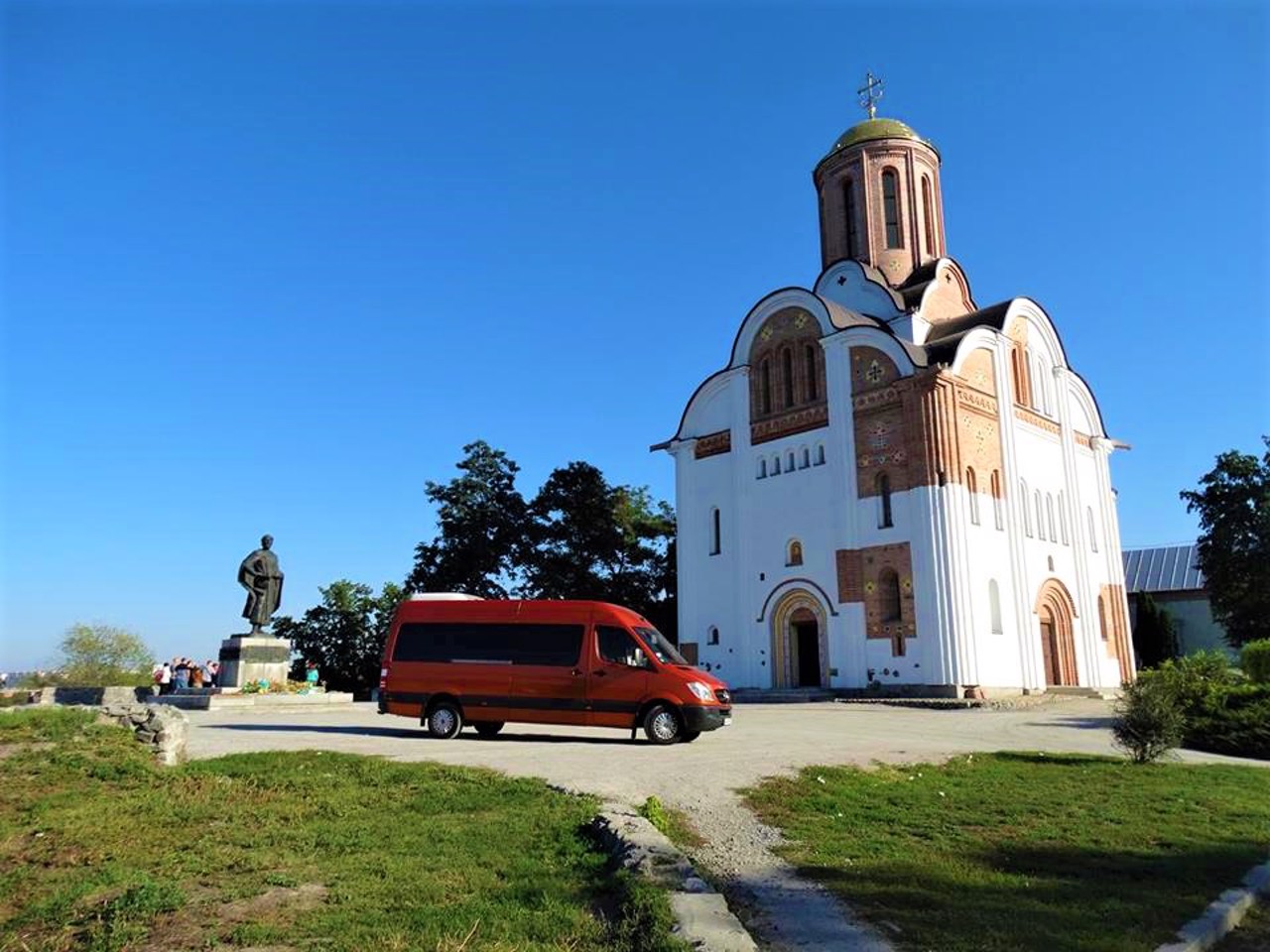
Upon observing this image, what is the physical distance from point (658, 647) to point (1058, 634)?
24.1 metres

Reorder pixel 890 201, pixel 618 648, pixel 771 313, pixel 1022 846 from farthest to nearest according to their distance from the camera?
pixel 890 201
pixel 771 313
pixel 618 648
pixel 1022 846

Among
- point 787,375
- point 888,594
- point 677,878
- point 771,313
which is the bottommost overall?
point 677,878

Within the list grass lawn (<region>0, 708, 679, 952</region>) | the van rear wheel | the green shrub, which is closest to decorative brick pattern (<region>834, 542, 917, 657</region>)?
the green shrub

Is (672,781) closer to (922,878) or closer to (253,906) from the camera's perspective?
(922,878)

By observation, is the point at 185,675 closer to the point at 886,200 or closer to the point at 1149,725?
the point at 1149,725

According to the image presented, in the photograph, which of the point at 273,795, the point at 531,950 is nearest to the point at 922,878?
the point at 531,950

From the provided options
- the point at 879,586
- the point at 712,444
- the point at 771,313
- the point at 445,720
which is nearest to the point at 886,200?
the point at 771,313

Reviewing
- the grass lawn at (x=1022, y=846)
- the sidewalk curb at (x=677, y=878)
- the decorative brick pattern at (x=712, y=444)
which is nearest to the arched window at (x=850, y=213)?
the decorative brick pattern at (x=712, y=444)

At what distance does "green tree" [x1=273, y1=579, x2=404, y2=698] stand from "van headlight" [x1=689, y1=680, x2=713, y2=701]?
31.5 meters

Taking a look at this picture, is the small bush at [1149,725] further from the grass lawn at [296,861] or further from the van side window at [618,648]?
the grass lawn at [296,861]

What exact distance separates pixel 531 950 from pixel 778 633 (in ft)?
97.7

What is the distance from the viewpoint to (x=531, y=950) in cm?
475

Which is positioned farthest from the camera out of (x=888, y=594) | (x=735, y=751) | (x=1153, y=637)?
(x=1153, y=637)

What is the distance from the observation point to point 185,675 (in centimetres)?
2823
